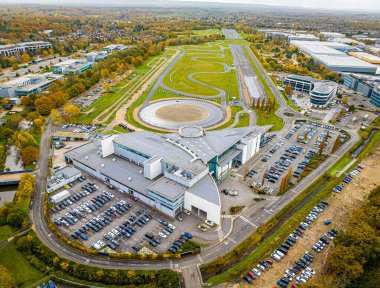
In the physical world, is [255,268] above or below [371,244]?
below

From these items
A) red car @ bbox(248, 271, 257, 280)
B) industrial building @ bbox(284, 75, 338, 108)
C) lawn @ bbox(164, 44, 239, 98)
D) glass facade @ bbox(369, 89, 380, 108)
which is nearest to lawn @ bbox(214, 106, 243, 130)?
lawn @ bbox(164, 44, 239, 98)

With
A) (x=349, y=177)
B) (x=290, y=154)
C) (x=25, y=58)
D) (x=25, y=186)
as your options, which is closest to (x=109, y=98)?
(x=25, y=186)

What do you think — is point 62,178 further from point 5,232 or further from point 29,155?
point 5,232

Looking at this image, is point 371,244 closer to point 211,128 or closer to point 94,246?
point 94,246

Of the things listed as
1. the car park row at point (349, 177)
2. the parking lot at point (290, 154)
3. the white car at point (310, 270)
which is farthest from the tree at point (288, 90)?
the white car at point (310, 270)

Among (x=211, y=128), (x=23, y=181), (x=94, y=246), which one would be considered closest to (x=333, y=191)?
(x=211, y=128)

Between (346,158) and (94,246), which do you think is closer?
(94,246)
